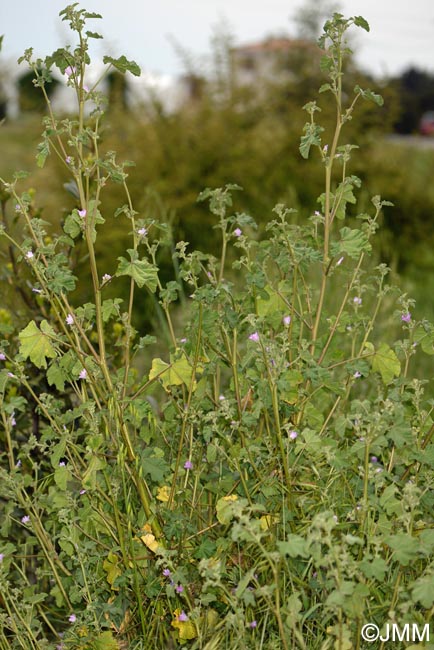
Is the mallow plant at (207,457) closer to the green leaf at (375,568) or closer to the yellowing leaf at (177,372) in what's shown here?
the yellowing leaf at (177,372)

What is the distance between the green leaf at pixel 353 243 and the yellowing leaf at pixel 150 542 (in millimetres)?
1018

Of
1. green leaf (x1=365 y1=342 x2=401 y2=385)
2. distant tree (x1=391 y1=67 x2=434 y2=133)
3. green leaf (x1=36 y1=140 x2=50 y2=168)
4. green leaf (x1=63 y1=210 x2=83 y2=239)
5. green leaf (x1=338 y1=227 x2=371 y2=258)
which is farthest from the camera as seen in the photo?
distant tree (x1=391 y1=67 x2=434 y2=133)

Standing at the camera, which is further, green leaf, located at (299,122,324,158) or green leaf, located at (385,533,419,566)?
green leaf, located at (299,122,324,158)

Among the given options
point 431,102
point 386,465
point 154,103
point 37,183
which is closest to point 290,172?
point 154,103

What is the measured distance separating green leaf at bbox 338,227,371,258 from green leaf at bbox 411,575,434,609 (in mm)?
942

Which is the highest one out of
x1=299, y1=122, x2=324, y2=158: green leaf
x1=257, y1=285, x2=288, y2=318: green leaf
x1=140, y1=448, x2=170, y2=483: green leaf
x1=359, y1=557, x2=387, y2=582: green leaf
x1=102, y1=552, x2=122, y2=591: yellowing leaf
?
x1=299, y1=122, x2=324, y2=158: green leaf

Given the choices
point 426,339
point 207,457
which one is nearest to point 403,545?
point 207,457

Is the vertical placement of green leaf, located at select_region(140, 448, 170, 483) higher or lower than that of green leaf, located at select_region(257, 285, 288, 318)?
lower

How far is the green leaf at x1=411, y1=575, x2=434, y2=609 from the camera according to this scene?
1.89m

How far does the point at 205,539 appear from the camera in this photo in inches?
96.2

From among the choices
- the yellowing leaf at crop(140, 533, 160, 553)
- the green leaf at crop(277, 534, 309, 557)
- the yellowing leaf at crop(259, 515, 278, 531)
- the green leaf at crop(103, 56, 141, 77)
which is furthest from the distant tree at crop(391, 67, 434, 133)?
the green leaf at crop(277, 534, 309, 557)

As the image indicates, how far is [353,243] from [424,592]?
1024 mm

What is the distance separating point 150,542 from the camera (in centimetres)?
240

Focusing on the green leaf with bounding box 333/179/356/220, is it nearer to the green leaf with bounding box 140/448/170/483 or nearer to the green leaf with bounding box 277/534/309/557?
the green leaf with bounding box 140/448/170/483
